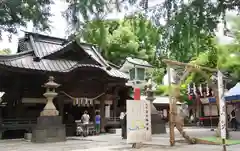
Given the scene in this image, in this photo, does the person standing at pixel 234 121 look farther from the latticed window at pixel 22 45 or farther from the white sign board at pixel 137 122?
the latticed window at pixel 22 45

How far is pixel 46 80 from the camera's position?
1789 centimetres

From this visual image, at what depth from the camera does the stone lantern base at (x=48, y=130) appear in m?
14.2

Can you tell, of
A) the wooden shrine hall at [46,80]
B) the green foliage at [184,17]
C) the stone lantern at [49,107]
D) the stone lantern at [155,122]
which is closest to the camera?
the green foliage at [184,17]

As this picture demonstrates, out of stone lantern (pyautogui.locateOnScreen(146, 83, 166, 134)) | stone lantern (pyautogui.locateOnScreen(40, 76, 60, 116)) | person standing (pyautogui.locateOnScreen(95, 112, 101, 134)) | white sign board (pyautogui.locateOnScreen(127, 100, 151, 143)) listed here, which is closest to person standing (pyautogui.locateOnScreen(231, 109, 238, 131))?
stone lantern (pyautogui.locateOnScreen(146, 83, 166, 134))

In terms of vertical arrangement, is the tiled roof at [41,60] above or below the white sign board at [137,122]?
above

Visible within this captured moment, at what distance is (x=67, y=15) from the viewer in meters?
4.95

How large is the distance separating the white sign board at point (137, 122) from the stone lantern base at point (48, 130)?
554 cm

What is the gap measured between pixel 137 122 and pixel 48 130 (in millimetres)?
5770

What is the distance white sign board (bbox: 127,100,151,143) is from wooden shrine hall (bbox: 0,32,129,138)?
22.2ft

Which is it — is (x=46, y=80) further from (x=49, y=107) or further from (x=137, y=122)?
(x=137, y=122)

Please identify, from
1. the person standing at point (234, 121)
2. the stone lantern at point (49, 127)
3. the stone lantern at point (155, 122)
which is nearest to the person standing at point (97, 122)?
the stone lantern at point (155, 122)

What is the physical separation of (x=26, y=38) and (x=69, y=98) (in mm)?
5511

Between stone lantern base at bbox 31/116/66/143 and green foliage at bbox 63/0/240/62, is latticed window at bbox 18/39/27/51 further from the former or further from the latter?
green foliage at bbox 63/0/240/62

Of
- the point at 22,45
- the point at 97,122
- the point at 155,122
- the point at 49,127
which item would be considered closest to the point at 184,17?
the point at 49,127
